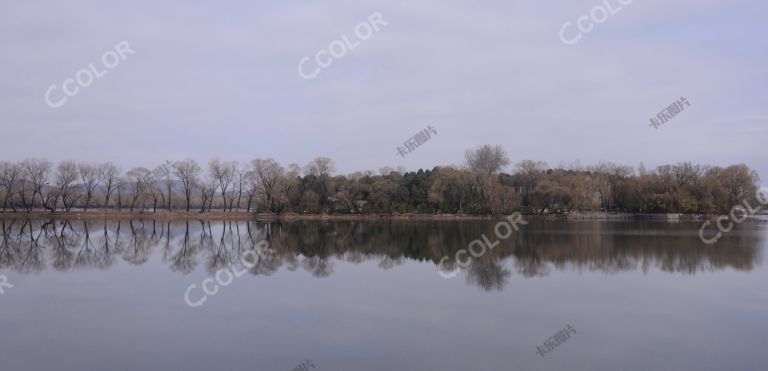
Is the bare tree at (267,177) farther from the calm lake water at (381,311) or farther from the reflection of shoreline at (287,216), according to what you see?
the calm lake water at (381,311)

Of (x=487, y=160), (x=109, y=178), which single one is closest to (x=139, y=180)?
(x=109, y=178)

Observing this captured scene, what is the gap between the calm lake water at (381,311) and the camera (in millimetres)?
8508

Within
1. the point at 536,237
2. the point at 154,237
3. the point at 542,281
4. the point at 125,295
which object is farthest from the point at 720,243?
the point at 154,237

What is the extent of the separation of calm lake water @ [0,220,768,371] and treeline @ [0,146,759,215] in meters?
33.3

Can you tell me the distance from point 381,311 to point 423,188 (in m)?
46.1

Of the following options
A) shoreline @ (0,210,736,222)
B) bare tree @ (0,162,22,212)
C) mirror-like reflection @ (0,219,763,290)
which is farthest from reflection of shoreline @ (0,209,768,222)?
mirror-like reflection @ (0,219,763,290)

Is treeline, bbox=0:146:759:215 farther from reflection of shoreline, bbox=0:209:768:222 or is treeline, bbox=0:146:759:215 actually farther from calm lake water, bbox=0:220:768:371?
calm lake water, bbox=0:220:768:371

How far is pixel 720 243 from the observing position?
2617 cm

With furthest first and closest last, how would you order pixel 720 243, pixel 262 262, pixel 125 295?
pixel 720 243 < pixel 262 262 < pixel 125 295

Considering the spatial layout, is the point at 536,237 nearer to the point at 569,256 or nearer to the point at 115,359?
the point at 569,256

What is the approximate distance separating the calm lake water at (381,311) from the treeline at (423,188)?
33.3 m

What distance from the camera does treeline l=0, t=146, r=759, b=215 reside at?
55.3 meters

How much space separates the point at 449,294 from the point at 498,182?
44.8m

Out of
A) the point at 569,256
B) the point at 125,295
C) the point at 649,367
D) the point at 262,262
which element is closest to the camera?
the point at 649,367
